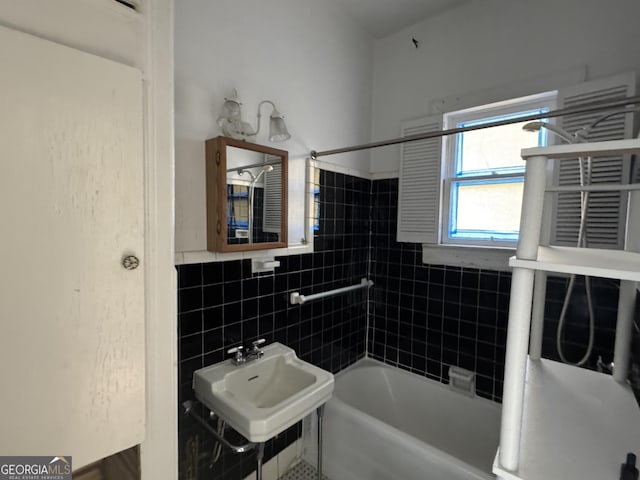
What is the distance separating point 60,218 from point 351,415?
1.64 m

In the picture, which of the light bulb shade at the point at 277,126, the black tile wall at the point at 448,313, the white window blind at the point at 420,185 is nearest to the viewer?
the light bulb shade at the point at 277,126

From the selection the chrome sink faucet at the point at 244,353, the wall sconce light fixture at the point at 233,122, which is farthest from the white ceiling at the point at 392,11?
the chrome sink faucet at the point at 244,353

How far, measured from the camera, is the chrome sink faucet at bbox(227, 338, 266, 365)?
1.42 metres

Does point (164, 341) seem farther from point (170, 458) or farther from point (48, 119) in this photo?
point (48, 119)

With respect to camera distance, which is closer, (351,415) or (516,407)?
(516,407)

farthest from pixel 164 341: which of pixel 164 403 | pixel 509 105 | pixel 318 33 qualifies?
pixel 509 105

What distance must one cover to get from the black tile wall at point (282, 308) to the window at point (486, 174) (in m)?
0.64

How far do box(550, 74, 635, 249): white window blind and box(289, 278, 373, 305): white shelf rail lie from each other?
1212 mm

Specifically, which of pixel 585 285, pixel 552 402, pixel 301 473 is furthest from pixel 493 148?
pixel 301 473

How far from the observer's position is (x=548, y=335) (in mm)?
1714

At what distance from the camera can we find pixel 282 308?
1.72m

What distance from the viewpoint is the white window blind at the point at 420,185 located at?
206 cm

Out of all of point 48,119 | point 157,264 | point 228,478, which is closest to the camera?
point 48,119

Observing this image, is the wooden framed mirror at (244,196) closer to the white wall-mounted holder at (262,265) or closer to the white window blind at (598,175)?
the white wall-mounted holder at (262,265)
